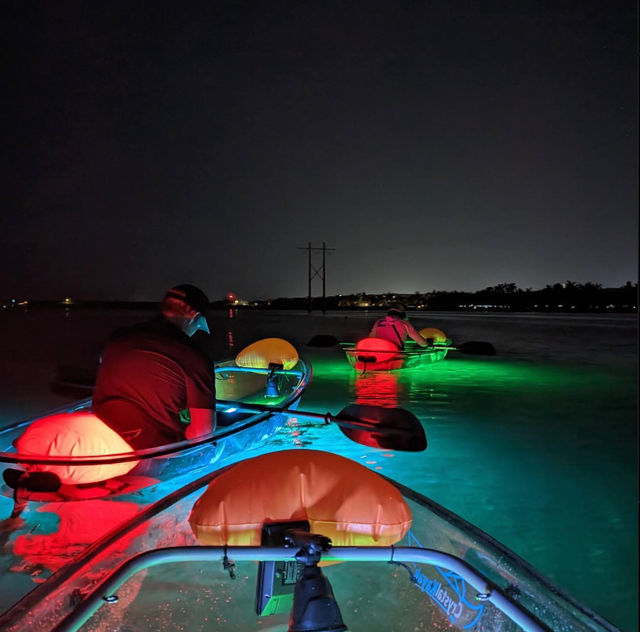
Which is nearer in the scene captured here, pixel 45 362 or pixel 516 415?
pixel 516 415

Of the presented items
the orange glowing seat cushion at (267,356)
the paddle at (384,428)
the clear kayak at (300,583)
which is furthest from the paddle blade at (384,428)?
the orange glowing seat cushion at (267,356)

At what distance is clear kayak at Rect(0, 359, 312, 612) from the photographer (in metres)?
3.32

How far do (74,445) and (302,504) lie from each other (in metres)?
1.91

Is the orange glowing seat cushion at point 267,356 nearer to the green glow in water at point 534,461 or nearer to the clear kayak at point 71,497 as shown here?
the green glow in water at point 534,461

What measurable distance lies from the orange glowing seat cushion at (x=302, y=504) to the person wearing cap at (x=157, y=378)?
4.76 feet

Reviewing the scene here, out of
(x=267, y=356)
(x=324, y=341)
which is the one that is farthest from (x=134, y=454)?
(x=324, y=341)

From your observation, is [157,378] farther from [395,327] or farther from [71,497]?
[395,327]

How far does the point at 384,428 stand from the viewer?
4602 millimetres

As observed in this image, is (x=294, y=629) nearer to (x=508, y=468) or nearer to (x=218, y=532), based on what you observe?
(x=218, y=532)

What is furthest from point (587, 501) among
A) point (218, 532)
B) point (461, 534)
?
point (218, 532)

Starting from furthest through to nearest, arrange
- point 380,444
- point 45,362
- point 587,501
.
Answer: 1. point 45,362
2. point 587,501
3. point 380,444

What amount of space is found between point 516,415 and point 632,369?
8.48 m

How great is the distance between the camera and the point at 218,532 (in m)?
2.34

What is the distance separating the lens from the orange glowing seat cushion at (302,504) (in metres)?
2.34
